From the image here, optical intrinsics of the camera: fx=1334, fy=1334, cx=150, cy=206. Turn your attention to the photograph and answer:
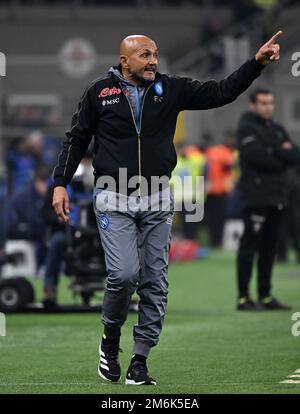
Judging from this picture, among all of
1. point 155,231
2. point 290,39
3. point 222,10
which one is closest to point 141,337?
point 155,231

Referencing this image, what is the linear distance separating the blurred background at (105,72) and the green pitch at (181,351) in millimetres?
1639

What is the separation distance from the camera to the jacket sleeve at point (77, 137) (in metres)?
8.74

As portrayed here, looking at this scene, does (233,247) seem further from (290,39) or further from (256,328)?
(256,328)

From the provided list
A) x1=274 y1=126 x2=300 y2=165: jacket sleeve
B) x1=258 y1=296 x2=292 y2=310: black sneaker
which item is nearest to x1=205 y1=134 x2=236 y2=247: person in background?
x1=274 y1=126 x2=300 y2=165: jacket sleeve

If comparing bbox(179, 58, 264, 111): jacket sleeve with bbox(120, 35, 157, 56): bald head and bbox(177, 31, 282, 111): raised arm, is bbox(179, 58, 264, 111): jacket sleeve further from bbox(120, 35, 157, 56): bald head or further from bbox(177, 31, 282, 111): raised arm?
bbox(120, 35, 157, 56): bald head

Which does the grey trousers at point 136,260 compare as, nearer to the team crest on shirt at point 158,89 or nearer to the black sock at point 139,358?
the black sock at point 139,358

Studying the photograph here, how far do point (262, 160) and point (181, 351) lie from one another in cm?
370

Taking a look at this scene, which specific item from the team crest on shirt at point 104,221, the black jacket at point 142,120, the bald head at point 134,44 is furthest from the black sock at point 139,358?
the bald head at point 134,44

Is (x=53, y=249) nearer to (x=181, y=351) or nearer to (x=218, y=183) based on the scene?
(x=181, y=351)

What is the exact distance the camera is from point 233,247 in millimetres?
24438

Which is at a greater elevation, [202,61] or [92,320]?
[202,61]

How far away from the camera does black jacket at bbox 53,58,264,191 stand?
864 centimetres

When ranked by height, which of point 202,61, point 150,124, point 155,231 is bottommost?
point 155,231
